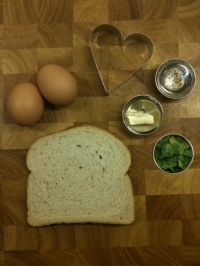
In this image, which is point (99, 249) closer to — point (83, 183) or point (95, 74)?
point (83, 183)

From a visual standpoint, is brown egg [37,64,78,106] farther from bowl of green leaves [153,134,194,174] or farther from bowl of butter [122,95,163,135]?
bowl of green leaves [153,134,194,174]

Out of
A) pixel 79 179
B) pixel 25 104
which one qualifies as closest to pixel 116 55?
pixel 25 104

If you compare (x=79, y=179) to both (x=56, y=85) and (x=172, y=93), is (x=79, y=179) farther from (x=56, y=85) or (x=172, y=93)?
(x=172, y=93)

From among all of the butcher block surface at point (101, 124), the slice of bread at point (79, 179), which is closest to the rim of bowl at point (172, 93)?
the butcher block surface at point (101, 124)

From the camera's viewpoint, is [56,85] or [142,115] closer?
[56,85]

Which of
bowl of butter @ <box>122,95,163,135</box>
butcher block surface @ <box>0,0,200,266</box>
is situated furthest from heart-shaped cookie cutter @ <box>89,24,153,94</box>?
bowl of butter @ <box>122,95,163,135</box>

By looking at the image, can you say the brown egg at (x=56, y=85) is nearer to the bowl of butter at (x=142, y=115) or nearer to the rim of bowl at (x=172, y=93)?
the bowl of butter at (x=142, y=115)
